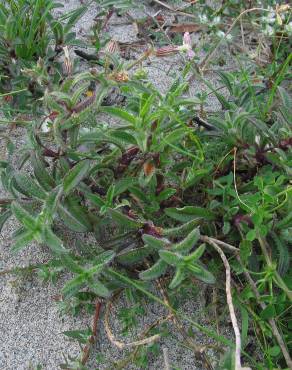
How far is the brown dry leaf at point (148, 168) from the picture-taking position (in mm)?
1612

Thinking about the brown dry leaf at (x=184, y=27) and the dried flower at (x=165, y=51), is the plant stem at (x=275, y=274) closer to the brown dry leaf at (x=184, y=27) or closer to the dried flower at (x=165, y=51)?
the dried flower at (x=165, y=51)

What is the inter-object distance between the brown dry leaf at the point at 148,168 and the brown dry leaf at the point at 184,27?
3.63ft

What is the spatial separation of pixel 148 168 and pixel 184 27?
1148mm

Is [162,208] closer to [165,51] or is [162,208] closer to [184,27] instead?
[165,51]

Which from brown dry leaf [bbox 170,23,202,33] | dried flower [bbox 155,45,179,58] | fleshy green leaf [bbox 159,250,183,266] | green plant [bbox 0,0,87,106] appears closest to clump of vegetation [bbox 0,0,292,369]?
fleshy green leaf [bbox 159,250,183,266]

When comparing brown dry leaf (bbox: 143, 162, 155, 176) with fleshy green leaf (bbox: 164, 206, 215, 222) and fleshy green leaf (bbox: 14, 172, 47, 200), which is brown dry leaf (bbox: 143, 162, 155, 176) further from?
fleshy green leaf (bbox: 14, 172, 47, 200)

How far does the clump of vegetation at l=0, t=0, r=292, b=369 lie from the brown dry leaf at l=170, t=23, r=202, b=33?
2.27 feet

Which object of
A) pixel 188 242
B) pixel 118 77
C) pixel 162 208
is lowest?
pixel 162 208

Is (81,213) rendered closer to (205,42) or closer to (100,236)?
(100,236)

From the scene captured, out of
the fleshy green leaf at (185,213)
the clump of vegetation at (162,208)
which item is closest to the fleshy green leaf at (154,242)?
the clump of vegetation at (162,208)

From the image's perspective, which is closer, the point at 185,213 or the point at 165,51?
the point at 185,213

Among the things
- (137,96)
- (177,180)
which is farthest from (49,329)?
(137,96)

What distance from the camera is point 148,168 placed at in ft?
5.33

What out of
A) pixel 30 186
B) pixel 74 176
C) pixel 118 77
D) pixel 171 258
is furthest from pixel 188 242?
pixel 118 77
